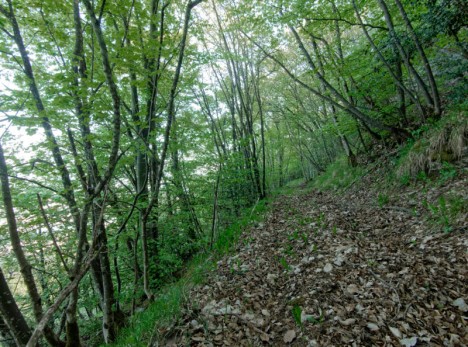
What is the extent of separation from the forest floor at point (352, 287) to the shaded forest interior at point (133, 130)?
0.67m

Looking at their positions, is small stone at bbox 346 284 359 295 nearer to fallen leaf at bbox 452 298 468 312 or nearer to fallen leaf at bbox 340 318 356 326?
fallen leaf at bbox 340 318 356 326

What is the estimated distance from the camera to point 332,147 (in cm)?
2009

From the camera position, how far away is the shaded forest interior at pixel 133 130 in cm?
343

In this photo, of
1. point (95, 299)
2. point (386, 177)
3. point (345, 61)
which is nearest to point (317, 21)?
point (345, 61)

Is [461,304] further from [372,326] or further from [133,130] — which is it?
[133,130]

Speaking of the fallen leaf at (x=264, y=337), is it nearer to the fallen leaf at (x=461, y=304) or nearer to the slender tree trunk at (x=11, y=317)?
the fallen leaf at (x=461, y=304)

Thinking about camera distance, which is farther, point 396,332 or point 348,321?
point 348,321

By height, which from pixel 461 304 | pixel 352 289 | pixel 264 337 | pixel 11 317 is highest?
pixel 11 317

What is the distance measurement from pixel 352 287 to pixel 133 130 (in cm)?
415

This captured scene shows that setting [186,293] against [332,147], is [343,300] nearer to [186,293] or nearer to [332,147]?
[186,293]

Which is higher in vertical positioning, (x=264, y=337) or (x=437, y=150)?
(x=437, y=150)

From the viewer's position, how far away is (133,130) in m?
4.08

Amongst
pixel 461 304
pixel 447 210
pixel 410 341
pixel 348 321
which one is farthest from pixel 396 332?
pixel 447 210

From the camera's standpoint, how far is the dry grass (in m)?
4.46
